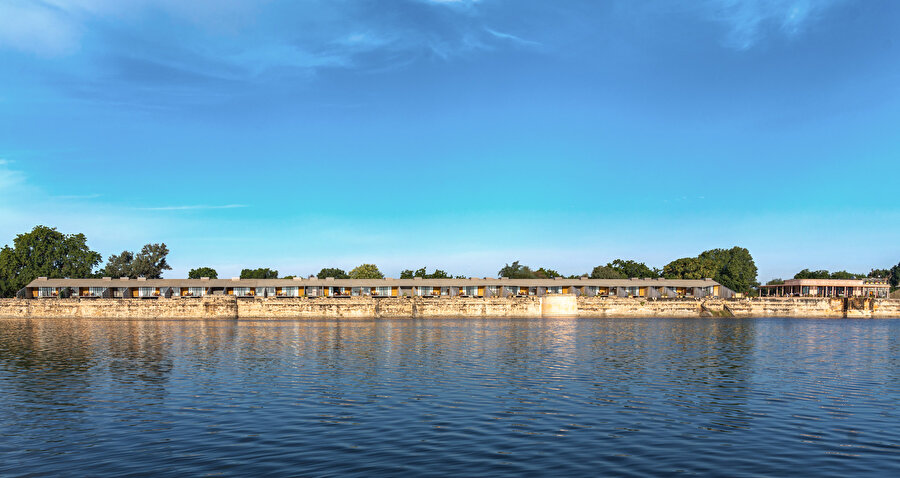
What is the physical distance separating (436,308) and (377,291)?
21.1 m

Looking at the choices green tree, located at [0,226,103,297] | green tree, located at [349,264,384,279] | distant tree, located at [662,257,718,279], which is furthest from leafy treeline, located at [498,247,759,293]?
green tree, located at [0,226,103,297]

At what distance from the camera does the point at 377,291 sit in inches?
5192

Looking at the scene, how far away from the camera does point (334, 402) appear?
1046 inches

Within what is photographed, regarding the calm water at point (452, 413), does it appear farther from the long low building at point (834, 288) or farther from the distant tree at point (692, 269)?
the long low building at point (834, 288)

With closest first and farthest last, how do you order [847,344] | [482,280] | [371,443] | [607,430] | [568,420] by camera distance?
[371,443] < [607,430] < [568,420] < [847,344] < [482,280]

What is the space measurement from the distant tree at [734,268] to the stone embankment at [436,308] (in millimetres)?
44792

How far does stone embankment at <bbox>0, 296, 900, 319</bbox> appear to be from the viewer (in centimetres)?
11131

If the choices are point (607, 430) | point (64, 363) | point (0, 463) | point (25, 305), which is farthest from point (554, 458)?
point (25, 305)

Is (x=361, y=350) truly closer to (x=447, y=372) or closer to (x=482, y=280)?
(x=447, y=372)

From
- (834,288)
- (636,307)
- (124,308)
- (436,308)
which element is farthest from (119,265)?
(834,288)

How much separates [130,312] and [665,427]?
365 feet

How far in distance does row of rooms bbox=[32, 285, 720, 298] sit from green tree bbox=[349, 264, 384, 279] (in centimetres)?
5690

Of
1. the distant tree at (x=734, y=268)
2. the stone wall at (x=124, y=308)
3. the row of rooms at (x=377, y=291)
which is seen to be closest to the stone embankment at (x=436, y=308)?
the stone wall at (x=124, y=308)

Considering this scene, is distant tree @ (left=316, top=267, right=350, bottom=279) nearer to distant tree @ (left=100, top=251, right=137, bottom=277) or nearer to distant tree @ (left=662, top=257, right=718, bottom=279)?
distant tree @ (left=100, top=251, right=137, bottom=277)
